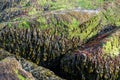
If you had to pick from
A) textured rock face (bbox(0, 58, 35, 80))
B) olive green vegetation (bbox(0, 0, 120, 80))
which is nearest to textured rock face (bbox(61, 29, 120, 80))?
olive green vegetation (bbox(0, 0, 120, 80))

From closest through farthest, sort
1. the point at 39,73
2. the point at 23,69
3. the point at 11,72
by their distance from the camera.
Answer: the point at 11,72, the point at 23,69, the point at 39,73

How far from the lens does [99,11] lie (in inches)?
781

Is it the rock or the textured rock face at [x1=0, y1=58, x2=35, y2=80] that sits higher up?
the textured rock face at [x1=0, y1=58, x2=35, y2=80]

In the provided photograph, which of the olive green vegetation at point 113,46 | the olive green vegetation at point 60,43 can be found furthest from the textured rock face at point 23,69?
the olive green vegetation at point 113,46

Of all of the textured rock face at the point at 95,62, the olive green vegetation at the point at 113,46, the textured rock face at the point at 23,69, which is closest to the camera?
the textured rock face at the point at 23,69

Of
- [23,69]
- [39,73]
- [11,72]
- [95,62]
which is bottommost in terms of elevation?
[95,62]

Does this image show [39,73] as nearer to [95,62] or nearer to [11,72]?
[95,62]

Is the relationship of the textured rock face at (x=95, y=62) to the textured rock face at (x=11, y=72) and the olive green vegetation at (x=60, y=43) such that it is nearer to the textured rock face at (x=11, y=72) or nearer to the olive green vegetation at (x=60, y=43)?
the olive green vegetation at (x=60, y=43)

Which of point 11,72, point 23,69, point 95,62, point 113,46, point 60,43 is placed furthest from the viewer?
point 60,43

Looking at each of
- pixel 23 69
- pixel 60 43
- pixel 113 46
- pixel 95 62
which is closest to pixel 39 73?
pixel 95 62

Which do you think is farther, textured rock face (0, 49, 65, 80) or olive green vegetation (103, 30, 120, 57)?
olive green vegetation (103, 30, 120, 57)

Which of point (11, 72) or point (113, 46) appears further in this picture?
point (113, 46)

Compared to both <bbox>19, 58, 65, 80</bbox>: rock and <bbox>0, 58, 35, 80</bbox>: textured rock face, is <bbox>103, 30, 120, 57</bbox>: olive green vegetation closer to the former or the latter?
<bbox>19, 58, 65, 80</bbox>: rock

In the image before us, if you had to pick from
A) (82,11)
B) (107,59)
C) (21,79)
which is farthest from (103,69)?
(21,79)
